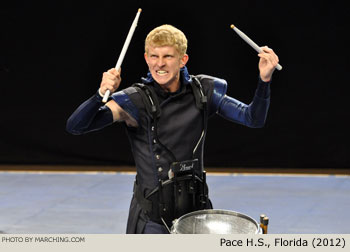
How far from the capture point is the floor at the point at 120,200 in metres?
4.72

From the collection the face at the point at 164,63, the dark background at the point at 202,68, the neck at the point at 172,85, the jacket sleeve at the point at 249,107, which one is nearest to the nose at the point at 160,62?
the face at the point at 164,63

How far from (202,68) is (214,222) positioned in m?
4.49

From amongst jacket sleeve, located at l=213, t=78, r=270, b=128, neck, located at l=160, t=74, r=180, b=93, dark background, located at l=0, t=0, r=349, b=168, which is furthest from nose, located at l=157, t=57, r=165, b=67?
dark background, located at l=0, t=0, r=349, b=168

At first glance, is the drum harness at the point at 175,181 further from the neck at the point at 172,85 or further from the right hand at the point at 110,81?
the right hand at the point at 110,81

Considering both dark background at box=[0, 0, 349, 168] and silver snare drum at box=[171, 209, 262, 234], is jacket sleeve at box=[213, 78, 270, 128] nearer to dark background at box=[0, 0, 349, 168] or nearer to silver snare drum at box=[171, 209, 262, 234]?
silver snare drum at box=[171, 209, 262, 234]

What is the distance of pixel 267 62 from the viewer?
2.23m

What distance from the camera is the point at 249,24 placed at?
6.25 metres

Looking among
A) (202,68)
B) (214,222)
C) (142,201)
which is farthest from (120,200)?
(214,222)

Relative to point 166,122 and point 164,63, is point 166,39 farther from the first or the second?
point 166,122

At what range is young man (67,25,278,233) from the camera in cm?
233

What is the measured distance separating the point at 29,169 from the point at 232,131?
262 cm

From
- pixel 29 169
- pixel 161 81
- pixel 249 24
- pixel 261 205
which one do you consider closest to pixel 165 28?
Result: pixel 161 81

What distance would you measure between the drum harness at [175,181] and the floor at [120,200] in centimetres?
229
